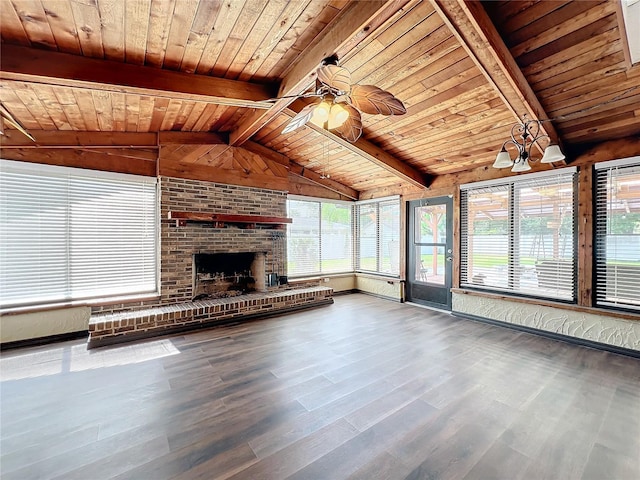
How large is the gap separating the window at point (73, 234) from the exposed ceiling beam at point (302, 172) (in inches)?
74.1

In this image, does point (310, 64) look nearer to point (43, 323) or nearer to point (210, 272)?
point (210, 272)

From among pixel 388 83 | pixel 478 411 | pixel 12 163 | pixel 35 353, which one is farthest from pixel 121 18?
pixel 478 411

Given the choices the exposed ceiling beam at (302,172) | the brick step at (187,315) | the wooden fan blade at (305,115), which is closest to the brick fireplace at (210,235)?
the brick step at (187,315)

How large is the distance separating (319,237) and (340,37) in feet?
15.0

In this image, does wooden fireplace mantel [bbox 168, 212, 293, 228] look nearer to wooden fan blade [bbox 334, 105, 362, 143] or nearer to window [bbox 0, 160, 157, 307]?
window [bbox 0, 160, 157, 307]

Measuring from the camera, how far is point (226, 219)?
192 inches

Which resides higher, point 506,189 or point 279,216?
point 506,189

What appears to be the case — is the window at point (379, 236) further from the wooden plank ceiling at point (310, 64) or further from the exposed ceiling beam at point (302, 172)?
the wooden plank ceiling at point (310, 64)

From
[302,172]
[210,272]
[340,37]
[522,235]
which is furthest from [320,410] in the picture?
[302,172]

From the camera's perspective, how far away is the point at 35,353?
3.41m

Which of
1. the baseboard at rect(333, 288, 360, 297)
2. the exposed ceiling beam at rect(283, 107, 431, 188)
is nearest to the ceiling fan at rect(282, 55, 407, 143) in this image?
the exposed ceiling beam at rect(283, 107, 431, 188)

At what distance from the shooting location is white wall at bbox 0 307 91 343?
3.55m

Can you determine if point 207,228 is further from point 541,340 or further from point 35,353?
point 541,340

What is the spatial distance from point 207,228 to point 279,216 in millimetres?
1384
